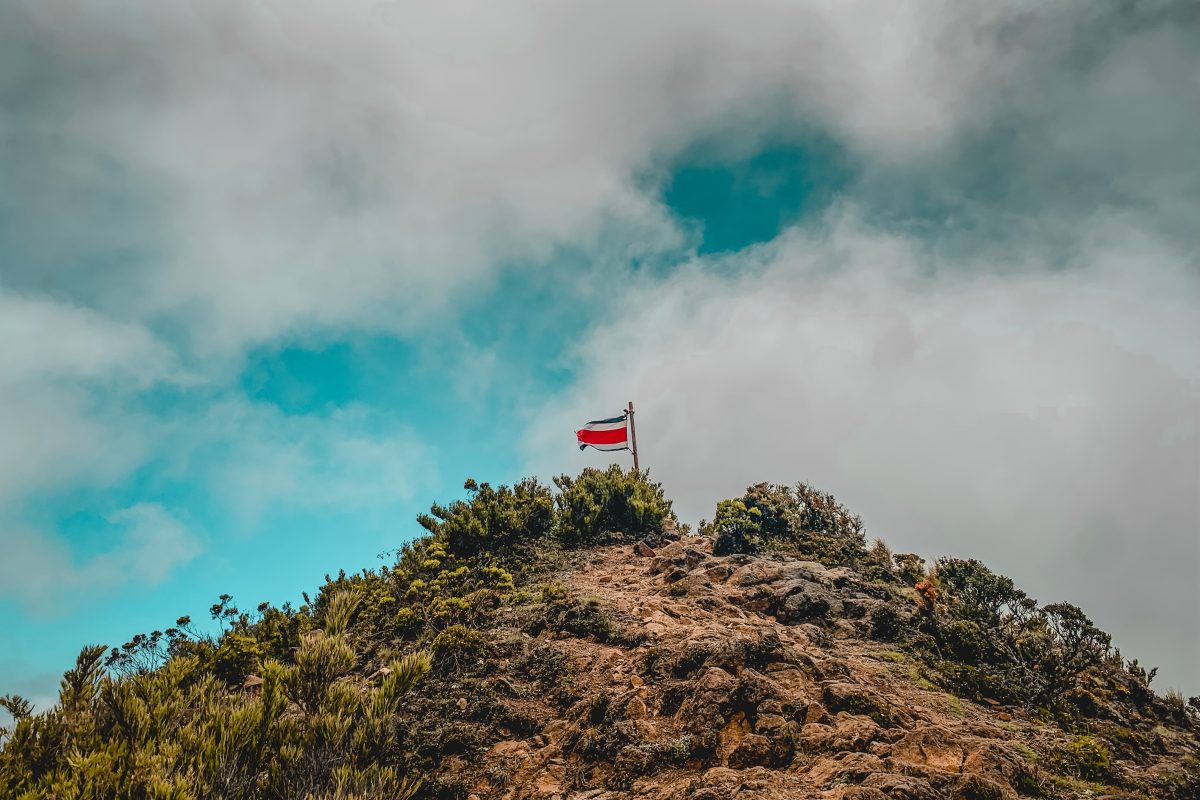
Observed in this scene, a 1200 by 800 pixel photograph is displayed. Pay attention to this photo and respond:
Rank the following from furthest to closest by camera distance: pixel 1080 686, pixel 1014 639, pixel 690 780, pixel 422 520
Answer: pixel 422 520 → pixel 1014 639 → pixel 1080 686 → pixel 690 780

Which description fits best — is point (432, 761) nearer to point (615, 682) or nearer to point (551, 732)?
point (551, 732)

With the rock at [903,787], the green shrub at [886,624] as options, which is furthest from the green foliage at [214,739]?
the green shrub at [886,624]

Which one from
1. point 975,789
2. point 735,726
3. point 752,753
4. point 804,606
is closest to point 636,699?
point 735,726

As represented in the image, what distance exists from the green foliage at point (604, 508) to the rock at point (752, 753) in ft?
38.7

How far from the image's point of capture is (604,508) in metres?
20.7

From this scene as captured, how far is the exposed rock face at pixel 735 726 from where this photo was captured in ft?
22.0

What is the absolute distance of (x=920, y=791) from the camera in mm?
5848

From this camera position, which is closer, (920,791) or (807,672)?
(920,791)

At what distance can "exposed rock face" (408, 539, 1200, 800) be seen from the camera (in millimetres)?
6703

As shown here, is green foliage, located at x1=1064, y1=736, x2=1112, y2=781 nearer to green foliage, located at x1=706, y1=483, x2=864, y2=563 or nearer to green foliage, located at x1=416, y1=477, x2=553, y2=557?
green foliage, located at x1=706, y1=483, x2=864, y2=563

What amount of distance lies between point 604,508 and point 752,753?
13.4 metres

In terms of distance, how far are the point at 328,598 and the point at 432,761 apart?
8326 millimetres

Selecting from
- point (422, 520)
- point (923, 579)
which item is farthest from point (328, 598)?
point (923, 579)

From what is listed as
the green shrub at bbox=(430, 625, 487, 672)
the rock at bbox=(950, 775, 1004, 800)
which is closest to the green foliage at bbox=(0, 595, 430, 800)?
the green shrub at bbox=(430, 625, 487, 672)
